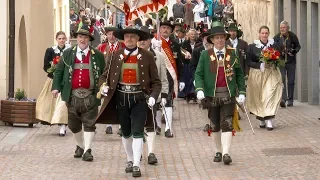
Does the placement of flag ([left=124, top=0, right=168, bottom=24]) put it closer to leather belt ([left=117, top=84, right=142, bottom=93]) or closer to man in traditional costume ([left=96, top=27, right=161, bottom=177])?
man in traditional costume ([left=96, top=27, right=161, bottom=177])

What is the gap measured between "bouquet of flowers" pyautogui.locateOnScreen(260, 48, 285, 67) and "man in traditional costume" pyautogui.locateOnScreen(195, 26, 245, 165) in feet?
16.1

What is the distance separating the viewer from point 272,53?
2036cm

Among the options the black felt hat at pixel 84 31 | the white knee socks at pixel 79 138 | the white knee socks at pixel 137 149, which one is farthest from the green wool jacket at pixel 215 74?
the white knee socks at pixel 79 138

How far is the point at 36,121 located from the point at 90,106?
5704 millimetres

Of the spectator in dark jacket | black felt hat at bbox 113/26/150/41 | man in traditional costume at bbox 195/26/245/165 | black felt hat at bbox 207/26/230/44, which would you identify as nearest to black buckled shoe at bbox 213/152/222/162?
man in traditional costume at bbox 195/26/245/165

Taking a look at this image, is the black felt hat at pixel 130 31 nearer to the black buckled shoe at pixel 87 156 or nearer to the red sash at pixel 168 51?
the black buckled shoe at pixel 87 156

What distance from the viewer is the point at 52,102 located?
68.3 ft

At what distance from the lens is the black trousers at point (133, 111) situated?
14281mm

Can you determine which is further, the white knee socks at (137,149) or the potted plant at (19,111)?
the potted plant at (19,111)

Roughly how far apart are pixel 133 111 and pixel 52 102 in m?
6.67

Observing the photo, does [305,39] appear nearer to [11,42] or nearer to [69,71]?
[11,42]

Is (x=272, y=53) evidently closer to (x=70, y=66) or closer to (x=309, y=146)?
(x=309, y=146)

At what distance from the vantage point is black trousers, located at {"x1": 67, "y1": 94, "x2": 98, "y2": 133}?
16.0m

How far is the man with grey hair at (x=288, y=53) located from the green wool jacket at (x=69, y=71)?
8.97 metres
